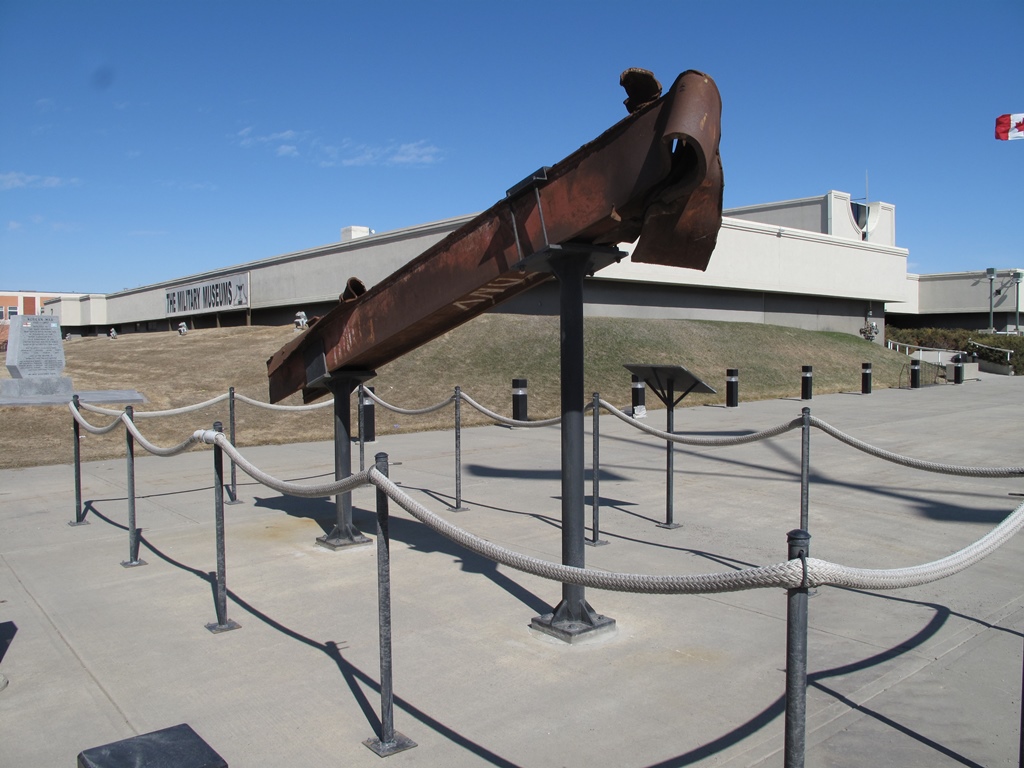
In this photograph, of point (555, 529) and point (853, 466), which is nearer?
point (555, 529)

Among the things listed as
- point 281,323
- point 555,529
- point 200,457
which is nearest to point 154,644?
point 555,529

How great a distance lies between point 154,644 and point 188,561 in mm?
1899

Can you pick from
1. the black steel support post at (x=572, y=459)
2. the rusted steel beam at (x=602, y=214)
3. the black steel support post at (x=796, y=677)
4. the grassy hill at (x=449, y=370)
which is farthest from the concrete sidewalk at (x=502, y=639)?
the grassy hill at (x=449, y=370)

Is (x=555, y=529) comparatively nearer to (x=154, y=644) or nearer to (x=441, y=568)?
→ (x=441, y=568)

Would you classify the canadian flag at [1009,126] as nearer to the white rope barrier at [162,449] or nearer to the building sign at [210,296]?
the white rope barrier at [162,449]

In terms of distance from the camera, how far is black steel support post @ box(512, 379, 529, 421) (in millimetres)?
16219

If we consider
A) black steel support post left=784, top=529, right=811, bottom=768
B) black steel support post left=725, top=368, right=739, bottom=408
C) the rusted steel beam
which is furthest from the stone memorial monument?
black steel support post left=784, top=529, right=811, bottom=768

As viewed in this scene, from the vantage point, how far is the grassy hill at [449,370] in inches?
587

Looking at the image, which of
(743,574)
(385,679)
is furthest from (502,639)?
(743,574)

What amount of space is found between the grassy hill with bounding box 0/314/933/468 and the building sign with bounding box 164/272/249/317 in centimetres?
416

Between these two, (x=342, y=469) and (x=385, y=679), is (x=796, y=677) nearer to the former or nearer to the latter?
(x=385, y=679)

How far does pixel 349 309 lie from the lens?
6262 millimetres

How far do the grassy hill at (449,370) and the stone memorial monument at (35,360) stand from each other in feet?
5.09

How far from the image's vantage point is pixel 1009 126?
56.7ft
